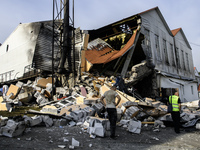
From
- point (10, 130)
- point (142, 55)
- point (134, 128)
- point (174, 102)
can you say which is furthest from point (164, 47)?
point (10, 130)

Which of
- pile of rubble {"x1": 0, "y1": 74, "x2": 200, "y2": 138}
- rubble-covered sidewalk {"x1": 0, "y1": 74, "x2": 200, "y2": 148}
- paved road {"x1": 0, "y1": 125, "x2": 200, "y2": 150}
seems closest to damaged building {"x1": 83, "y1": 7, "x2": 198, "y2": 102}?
rubble-covered sidewalk {"x1": 0, "y1": 74, "x2": 200, "y2": 148}

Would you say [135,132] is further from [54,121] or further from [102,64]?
[102,64]

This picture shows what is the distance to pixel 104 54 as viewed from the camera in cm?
1462

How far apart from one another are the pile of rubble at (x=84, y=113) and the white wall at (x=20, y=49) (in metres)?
5.36

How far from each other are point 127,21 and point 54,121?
487 inches

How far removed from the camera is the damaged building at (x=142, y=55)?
502 inches

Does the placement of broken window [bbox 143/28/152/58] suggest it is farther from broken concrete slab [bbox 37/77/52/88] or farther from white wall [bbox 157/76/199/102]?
broken concrete slab [bbox 37/77/52/88]

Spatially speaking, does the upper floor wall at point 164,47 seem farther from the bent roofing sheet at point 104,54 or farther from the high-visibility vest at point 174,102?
the high-visibility vest at point 174,102

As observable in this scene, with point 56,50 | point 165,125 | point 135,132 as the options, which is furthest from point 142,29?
point 135,132

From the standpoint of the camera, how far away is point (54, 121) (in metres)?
5.38

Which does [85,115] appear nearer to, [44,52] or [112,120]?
[112,120]

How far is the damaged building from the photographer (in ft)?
41.8

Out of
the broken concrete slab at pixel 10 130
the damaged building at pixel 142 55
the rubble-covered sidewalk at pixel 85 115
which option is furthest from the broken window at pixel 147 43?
the broken concrete slab at pixel 10 130

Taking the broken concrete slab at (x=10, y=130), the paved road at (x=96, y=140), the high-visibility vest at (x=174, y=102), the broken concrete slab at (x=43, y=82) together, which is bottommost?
the paved road at (x=96, y=140)
